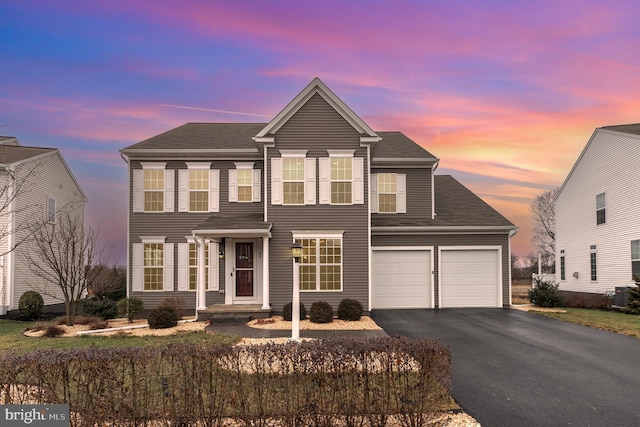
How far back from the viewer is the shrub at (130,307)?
622 inches

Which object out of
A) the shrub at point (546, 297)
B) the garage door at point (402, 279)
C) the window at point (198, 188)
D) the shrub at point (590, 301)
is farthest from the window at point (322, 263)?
the shrub at point (590, 301)

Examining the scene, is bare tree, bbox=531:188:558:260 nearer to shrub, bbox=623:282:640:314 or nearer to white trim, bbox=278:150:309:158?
shrub, bbox=623:282:640:314

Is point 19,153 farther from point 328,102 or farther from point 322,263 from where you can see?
point 322,263

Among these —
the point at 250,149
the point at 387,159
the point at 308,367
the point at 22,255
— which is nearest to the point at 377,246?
the point at 387,159

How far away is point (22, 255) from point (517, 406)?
2081 cm

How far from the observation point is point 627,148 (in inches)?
801

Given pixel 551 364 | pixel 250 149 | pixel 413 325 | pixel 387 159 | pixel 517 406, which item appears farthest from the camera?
pixel 387 159

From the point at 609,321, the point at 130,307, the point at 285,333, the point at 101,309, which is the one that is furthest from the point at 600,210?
the point at 101,309

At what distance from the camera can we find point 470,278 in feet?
62.3

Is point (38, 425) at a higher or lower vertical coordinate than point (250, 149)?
lower

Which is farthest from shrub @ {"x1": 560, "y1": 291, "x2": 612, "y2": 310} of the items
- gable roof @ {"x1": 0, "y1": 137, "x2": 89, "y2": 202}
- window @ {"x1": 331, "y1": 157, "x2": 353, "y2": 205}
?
gable roof @ {"x1": 0, "y1": 137, "x2": 89, "y2": 202}

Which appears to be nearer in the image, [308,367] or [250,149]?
[308,367]

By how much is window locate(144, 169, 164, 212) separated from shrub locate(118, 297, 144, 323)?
13.7 ft

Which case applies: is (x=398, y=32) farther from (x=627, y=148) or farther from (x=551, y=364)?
(x=627, y=148)
